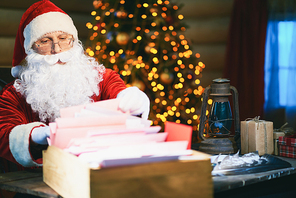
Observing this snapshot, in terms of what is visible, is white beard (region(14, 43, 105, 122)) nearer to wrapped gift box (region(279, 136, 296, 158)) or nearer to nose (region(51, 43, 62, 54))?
nose (region(51, 43, 62, 54))

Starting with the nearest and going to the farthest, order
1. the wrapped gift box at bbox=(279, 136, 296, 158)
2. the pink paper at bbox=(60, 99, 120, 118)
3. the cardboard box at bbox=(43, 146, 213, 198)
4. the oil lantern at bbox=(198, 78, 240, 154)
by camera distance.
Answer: the cardboard box at bbox=(43, 146, 213, 198)
the pink paper at bbox=(60, 99, 120, 118)
the wrapped gift box at bbox=(279, 136, 296, 158)
the oil lantern at bbox=(198, 78, 240, 154)

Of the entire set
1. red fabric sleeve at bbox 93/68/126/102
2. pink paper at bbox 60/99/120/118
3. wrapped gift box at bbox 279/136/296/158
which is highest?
red fabric sleeve at bbox 93/68/126/102

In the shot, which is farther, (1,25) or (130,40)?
(1,25)

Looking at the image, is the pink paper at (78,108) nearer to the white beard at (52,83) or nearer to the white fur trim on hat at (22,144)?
the white fur trim on hat at (22,144)

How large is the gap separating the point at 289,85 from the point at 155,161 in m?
3.18

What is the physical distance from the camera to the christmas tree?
2.88 meters

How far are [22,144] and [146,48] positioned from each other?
75.4 inches

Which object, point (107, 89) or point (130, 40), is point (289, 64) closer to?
point (130, 40)

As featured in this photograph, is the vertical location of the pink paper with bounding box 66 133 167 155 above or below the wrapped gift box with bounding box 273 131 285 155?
above

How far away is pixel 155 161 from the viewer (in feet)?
2.42

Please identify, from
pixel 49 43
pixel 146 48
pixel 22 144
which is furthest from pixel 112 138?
pixel 146 48

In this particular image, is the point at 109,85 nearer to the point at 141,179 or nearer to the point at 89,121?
the point at 89,121

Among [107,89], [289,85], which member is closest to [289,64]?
[289,85]

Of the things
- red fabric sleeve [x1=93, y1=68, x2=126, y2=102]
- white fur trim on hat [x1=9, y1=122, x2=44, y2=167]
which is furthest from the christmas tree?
white fur trim on hat [x1=9, y1=122, x2=44, y2=167]
